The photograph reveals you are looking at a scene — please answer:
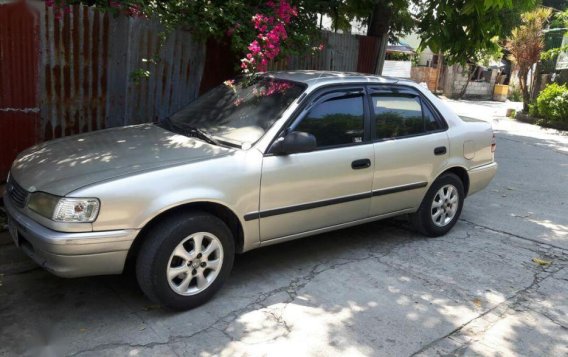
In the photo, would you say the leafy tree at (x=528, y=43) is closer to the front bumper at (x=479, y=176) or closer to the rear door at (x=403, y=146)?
the front bumper at (x=479, y=176)

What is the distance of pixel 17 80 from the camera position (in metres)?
5.06

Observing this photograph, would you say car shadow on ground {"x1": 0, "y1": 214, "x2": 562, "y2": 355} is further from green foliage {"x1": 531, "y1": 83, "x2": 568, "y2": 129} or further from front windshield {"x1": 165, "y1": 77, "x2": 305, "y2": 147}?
green foliage {"x1": 531, "y1": 83, "x2": 568, "y2": 129}

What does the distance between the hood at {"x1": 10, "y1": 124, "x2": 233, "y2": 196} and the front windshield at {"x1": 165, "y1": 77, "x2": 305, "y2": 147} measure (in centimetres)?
23

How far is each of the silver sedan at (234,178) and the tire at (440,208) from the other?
0.05 ft

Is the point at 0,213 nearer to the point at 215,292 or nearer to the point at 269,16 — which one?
the point at 215,292

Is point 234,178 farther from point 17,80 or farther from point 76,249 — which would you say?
point 17,80

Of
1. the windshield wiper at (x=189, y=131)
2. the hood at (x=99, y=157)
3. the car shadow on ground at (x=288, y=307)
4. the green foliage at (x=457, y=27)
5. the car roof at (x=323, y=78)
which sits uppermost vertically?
the green foliage at (x=457, y=27)

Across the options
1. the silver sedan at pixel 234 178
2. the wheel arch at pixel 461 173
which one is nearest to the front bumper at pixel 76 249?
the silver sedan at pixel 234 178

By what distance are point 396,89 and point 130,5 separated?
A: 9.22ft

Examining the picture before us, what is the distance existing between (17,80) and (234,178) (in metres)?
2.73

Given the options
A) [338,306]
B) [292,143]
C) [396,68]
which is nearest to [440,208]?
[338,306]

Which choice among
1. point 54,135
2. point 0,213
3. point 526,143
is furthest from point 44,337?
point 526,143

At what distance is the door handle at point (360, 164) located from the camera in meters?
4.43

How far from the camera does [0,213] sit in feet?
16.4
